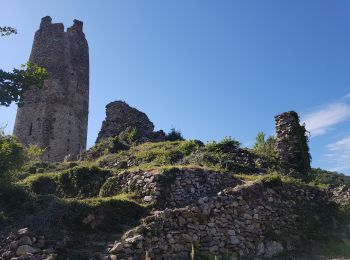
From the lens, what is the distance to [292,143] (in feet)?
58.2

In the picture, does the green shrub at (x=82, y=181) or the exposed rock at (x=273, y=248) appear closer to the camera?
the exposed rock at (x=273, y=248)

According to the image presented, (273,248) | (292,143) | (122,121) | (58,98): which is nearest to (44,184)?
(273,248)

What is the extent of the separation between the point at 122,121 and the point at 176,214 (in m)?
13.0

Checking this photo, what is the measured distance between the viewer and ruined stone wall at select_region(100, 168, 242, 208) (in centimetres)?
1263

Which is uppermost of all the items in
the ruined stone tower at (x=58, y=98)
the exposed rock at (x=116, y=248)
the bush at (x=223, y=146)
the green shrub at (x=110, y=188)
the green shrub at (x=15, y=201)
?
the ruined stone tower at (x=58, y=98)

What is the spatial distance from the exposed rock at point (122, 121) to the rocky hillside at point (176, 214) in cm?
686

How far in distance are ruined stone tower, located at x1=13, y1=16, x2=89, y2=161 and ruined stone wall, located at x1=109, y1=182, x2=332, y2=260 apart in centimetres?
1494

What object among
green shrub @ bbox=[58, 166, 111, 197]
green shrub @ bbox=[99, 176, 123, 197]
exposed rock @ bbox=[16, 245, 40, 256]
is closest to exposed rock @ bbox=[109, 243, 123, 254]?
exposed rock @ bbox=[16, 245, 40, 256]

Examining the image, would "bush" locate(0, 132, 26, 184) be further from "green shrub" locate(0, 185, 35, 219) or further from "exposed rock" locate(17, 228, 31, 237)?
"exposed rock" locate(17, 228, 31, 237)

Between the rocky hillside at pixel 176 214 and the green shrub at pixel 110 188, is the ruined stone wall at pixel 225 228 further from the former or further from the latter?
the green shrub at pixel 110 188

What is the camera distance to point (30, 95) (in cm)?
2714

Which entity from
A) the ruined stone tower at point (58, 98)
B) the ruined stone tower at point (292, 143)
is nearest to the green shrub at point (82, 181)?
the ruined stone tower at point (292, 143)

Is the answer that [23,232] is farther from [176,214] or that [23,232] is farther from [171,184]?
[171,184]

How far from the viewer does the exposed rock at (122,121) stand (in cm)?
2320
